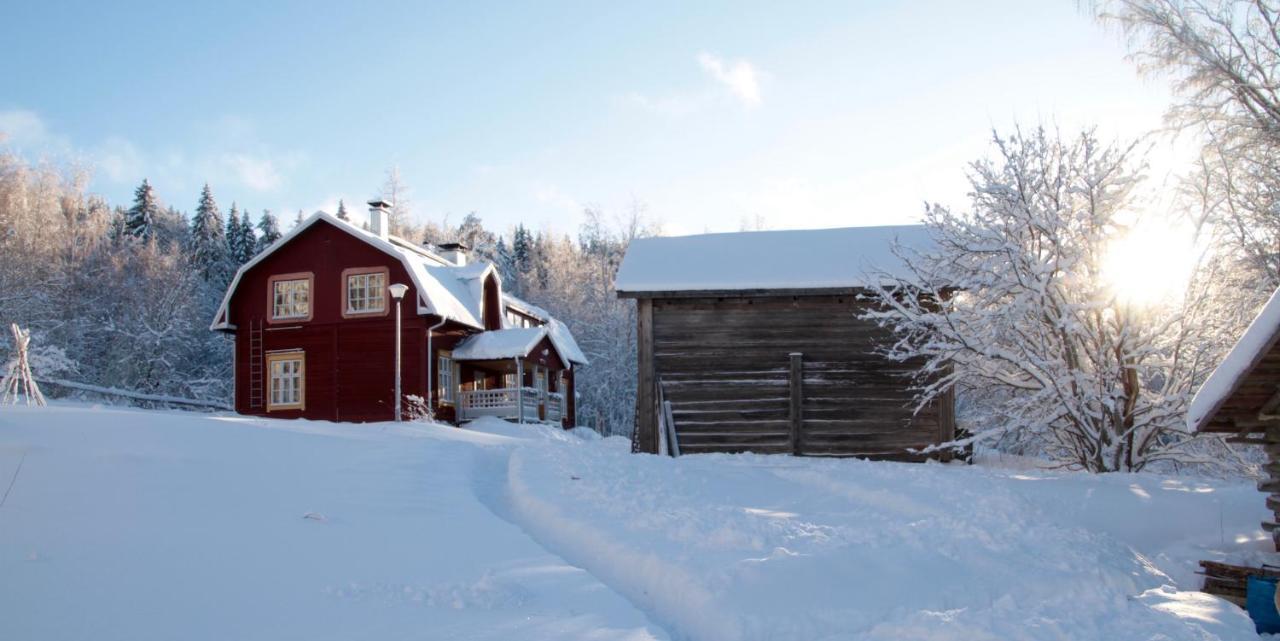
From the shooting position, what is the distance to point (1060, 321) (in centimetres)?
1320

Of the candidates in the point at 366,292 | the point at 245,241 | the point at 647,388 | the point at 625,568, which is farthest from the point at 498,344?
the point at 245,241

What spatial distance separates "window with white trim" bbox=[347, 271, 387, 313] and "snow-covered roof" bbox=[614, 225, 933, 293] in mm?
11466

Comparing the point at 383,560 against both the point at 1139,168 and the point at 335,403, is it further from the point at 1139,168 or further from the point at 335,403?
the point at 335,403

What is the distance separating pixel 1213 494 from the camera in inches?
424

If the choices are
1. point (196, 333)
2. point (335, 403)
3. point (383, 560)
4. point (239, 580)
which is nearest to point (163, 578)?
point (239, 580)

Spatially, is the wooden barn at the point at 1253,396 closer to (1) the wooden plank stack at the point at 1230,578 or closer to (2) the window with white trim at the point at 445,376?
(1) the wooden plank stack at the point at 1230,578

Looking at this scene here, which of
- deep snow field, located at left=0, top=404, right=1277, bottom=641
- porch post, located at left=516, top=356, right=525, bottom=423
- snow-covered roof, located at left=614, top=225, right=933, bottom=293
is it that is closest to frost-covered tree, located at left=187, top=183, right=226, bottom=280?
porch post, located at left=516, top=356, right=525, bottom=423

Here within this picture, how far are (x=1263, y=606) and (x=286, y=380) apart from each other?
85.2ft

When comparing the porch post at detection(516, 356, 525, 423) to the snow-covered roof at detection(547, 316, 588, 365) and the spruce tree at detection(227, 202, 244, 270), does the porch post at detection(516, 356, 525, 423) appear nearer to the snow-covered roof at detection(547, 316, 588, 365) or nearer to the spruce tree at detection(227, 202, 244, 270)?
the snow-covered roof at detection(547, 316, 588, 365)

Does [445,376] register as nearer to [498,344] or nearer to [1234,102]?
[498,344]

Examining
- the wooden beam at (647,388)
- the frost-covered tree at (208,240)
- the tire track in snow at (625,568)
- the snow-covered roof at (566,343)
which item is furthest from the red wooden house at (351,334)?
the frost-covered tree at (208,240)

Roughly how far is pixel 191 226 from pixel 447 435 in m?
53.9

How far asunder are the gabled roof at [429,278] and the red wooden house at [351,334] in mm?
55

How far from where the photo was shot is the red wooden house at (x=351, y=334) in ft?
88.8
